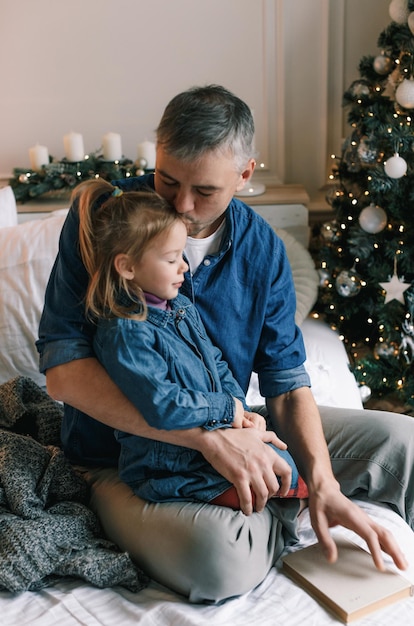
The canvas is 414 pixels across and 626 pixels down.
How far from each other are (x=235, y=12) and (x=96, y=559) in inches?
85.8

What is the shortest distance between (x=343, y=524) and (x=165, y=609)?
0.36m

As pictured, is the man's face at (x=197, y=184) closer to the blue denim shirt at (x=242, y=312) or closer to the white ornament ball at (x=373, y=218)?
the blue denim shirt at (x=242, y=312)

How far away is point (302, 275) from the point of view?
2682 millimetres

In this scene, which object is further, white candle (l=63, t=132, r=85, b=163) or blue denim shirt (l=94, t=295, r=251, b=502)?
white candle (l=63, t=132, r=85, b=163)

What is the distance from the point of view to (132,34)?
9.71 ft

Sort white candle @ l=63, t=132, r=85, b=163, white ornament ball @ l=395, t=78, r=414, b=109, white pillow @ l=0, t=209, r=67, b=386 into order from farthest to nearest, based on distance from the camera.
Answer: white candle @ l=63, t=132, r=85, b=163 → white ornament ball @ l=395, t=78, r=414, b=109 → white pillow @ l=0, t=209, r=67, b=386

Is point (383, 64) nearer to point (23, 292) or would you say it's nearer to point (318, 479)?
point (23, 292)

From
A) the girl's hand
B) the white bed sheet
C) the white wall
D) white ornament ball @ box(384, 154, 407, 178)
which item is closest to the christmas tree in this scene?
white ornament ball @ box(384, 154, 407, 178)

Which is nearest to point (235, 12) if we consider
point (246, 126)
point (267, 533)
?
point (246, 126)

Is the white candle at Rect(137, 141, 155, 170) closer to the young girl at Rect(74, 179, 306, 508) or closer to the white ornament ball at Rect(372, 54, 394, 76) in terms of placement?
the white ornament ball at Rect(372, 54, 394, 76)

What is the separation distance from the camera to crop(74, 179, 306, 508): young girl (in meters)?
1.42

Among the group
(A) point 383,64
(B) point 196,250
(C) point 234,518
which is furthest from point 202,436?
(A) point 383,64

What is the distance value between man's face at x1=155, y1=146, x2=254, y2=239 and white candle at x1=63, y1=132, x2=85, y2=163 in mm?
1431

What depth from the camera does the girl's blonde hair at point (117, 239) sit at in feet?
4.67
